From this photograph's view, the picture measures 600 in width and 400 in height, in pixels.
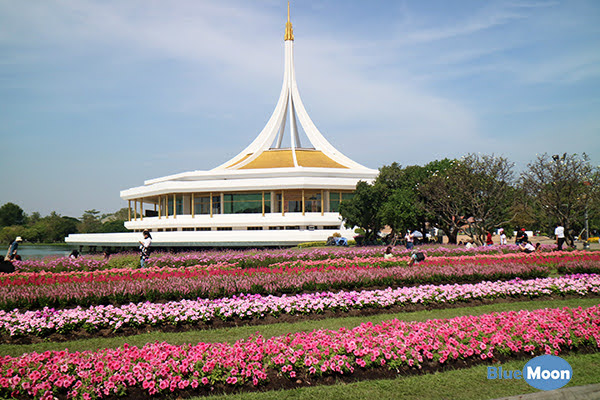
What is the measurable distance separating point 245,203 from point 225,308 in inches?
1132

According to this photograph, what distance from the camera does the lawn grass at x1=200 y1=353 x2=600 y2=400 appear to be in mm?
5176

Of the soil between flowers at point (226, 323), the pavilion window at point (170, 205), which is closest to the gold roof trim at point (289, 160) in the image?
the pavilion window at point (170, 205)

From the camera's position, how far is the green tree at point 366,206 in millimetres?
28031

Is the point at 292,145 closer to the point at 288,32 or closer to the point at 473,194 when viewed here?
the point at 288,32

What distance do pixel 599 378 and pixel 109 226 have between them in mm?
66111

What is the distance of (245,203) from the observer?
→ 122 ft

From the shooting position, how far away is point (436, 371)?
592 centimetres

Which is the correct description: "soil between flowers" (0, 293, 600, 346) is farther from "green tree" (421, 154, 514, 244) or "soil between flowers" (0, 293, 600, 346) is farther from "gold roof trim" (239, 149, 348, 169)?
"gold roof trim" (239, 149, 348, 169)

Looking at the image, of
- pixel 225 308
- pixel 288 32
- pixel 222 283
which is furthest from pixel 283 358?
pixel 288 32

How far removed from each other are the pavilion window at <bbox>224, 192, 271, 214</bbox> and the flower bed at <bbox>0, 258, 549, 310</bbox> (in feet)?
77.9

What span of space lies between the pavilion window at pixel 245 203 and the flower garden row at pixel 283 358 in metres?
30.1

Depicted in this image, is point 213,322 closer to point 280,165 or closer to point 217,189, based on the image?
point 217,189

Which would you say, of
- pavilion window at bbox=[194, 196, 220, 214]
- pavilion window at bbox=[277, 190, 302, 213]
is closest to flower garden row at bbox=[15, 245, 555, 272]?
pavilion window at bbox=[277, 190, 302, 213]

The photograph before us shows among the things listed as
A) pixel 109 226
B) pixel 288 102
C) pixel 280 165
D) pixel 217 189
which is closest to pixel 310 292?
pixel 217 189
